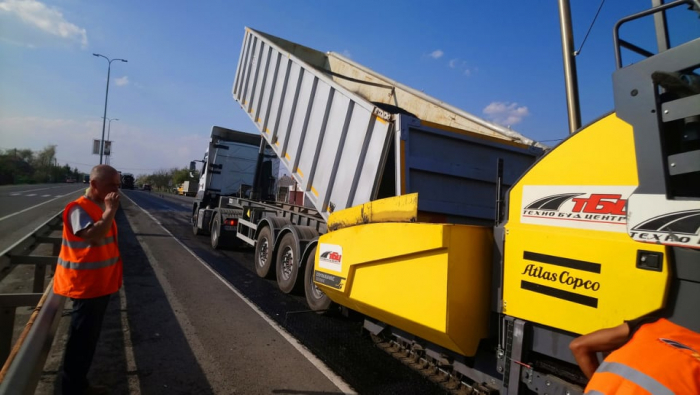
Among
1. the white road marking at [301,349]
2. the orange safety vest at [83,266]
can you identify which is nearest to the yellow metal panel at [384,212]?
the white road marking at [301,349]

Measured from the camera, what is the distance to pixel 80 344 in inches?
107

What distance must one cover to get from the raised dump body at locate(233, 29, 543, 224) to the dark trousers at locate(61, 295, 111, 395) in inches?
110

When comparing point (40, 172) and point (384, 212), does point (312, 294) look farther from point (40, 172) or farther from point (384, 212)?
point (40, 172)

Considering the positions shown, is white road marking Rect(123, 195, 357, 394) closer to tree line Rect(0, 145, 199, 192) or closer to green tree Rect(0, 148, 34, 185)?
tree line Rect(0, 145, 199, 192)

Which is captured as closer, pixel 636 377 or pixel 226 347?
pixel 636 377

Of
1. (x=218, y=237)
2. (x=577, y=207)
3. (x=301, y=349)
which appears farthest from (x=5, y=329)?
(x=218, y=237)

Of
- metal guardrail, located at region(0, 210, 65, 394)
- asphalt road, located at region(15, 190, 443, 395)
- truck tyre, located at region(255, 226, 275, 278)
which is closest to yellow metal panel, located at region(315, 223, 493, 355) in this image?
asphalt road, located at region(15, 190, 443, 395)

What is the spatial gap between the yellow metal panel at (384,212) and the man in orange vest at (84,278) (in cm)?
201

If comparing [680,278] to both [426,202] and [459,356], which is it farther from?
[426,202]

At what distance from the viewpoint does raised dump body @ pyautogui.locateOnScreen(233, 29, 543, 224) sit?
4.28 meters

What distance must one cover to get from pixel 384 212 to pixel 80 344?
2.41 meters

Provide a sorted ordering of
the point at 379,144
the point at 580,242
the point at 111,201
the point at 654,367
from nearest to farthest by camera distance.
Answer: the point at 654,367, the point at 580,242, the point at 111,201, the point at 379,144

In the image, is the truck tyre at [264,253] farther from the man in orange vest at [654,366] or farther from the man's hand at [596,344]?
the man in orange vest at [654,366]

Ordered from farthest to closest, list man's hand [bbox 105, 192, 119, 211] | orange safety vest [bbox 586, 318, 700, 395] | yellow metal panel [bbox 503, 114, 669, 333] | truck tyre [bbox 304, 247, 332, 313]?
truck tyre [bbox 304, 247, 332, 313] → man's hand [bbox 105, 192, 119, 211] → yellow metal panel [bbox 503, 114, 669, 333] → orange safety vest [bbox 586, 318, 700, 395]
